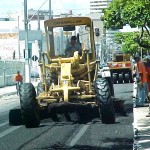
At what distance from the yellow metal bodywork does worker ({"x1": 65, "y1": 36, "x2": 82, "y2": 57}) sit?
0.56 ft

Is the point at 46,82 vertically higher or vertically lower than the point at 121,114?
higher

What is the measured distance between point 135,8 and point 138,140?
6.17 meters

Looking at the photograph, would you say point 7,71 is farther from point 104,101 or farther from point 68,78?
point 104,101

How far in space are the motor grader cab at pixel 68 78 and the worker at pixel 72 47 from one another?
0.37ft

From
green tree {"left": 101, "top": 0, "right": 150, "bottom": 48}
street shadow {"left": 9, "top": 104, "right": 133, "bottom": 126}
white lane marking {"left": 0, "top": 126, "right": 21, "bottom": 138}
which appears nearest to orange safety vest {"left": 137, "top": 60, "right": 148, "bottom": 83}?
green tree {"left": 101, "top": 0, "right": 150, "bottom": 48}

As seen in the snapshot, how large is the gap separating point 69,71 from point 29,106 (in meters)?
1.73

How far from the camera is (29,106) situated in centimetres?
1341

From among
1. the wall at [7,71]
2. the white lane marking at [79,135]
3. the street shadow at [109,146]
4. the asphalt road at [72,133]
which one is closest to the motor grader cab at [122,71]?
the wall at [7,71]

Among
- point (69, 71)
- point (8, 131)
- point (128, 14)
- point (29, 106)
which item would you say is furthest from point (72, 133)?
point (128, 14)

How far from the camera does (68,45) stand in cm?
1496

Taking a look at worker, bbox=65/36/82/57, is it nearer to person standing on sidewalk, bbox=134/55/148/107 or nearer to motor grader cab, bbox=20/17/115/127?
motor grader cab, bbox=20/17/115/127

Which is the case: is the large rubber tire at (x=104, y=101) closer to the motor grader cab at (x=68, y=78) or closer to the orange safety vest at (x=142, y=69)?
the motor grader cab at (x=68, y=78)

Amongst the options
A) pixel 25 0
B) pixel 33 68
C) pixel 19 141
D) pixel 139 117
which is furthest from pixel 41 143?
pixel 33 68

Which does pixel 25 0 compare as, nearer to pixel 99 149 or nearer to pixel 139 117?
pixel 139 117
